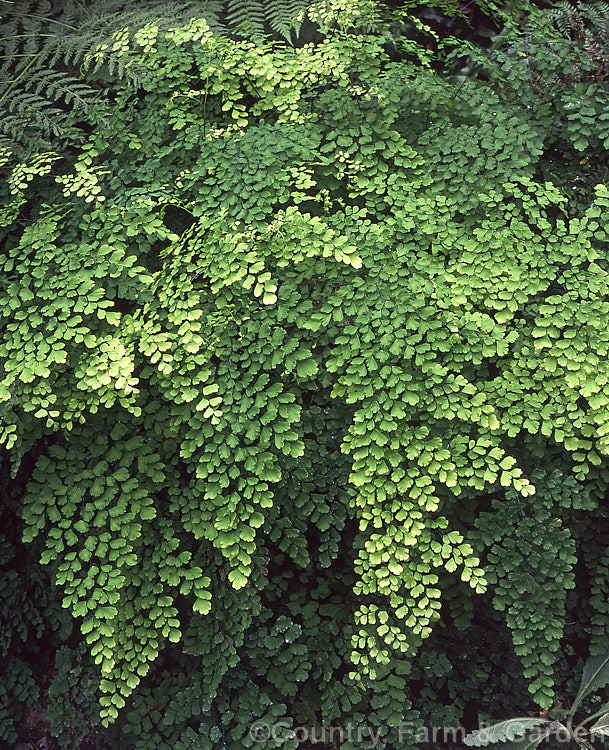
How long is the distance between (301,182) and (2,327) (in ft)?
4.10

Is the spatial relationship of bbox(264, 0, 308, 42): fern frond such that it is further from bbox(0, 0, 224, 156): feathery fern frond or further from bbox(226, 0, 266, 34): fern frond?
bbox(0, 0, 224, 156): feathery fern frond

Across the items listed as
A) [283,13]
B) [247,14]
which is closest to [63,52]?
[247,14]

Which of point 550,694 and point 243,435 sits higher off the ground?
point 243,435

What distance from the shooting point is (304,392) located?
8.04ft

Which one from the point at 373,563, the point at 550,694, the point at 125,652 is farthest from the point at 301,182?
the point at 550,694

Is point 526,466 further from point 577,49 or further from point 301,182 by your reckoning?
point 577,49

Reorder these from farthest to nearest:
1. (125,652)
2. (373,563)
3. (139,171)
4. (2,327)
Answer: (139,171), (2,327), (125,652), (373,563)

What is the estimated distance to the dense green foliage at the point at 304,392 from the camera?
2.06 m

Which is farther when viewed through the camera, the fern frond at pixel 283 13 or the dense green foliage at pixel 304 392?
the fern frond at pixel 283 13

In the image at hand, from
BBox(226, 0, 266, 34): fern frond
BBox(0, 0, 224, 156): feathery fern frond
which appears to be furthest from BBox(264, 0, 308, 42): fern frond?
BBox(0, 0, 224, 156): feathery fern frond

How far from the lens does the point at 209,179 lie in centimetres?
238

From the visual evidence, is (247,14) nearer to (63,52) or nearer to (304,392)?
(63,52)

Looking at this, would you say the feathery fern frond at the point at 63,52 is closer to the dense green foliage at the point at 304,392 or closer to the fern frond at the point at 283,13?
the dense green foliage at the point at 304,392

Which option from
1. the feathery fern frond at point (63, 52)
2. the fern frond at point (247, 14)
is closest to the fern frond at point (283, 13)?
the fern frond at point (247, 14)
